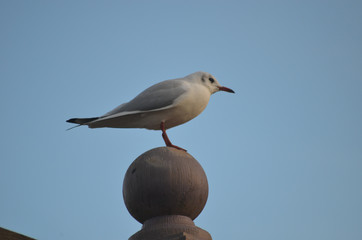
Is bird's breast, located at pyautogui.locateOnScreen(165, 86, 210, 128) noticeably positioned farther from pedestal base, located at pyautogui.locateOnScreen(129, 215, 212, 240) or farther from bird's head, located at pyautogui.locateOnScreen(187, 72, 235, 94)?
pedestal base, located at pyautogui.locateOnScreen(129, 215, 212, 240)

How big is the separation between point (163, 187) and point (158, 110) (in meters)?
1.90

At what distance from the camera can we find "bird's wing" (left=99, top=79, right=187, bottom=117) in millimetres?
4582

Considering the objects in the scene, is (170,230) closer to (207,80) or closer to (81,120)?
(81,120)

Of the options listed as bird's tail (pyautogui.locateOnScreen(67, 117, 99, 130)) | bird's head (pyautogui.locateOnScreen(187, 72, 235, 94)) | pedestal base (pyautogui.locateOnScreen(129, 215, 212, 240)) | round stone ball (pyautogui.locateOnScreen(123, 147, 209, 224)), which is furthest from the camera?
bird's head (pyautogui.locateOnScreen(187, 72, 235, 94))

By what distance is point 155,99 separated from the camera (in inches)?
185

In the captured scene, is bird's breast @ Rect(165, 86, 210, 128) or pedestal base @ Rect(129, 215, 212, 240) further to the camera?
bird's breast @ Rect(165, 86, 210, 128)

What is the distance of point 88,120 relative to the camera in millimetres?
4512

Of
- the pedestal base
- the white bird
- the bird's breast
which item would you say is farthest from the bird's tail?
the pedestal base

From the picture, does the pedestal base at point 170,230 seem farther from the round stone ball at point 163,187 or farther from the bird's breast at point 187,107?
the bird's breast at point 187,107

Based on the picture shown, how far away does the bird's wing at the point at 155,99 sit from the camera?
458cm

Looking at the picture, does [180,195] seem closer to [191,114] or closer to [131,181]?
[131,181]

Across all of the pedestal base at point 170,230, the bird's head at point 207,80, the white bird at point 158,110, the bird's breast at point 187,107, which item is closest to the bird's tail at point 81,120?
the white bird at point 158,110

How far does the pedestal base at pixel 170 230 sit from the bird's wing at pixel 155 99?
6.32ft

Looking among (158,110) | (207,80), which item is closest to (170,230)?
(158,110)
